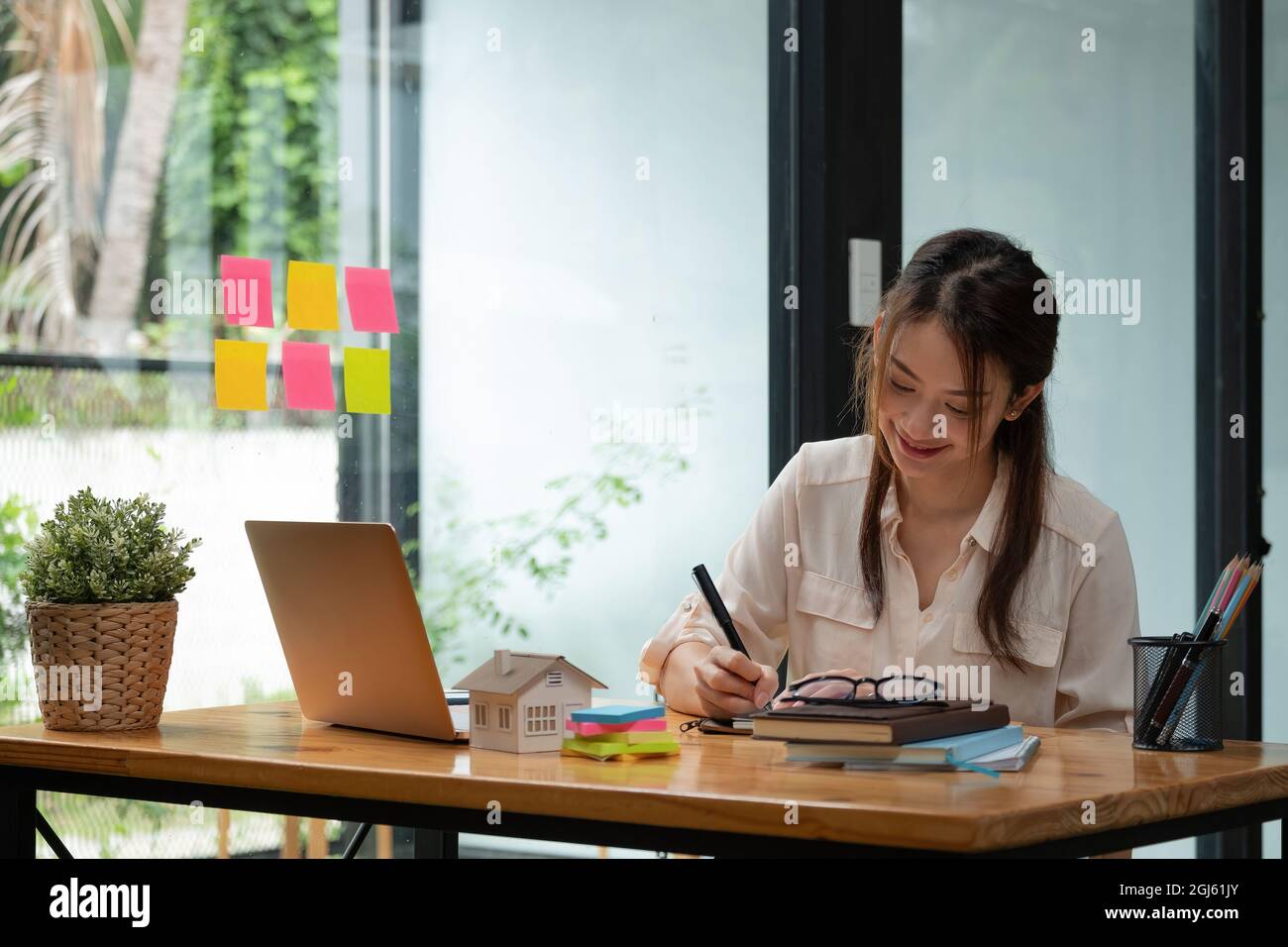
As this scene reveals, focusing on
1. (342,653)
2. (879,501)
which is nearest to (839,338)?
(879,501)

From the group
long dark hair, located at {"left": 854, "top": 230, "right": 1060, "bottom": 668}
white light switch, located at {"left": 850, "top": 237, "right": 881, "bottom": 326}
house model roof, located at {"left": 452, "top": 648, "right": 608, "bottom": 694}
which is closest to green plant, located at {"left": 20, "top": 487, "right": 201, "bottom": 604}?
house model roof, located at {"left": 452, "top": 648, "right": 608, "bottom": 694}

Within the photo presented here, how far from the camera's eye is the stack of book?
1.28 metres

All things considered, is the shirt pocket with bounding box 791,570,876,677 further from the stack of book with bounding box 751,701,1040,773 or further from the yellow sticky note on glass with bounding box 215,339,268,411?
the yellow sticky note on glass with bounding box 215,339,268,411

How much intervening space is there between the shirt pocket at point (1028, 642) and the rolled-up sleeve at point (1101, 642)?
3cm

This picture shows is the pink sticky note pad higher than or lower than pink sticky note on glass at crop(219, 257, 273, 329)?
lower

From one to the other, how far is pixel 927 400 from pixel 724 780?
2.50 ft

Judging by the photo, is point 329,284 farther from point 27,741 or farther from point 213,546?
point 27,741

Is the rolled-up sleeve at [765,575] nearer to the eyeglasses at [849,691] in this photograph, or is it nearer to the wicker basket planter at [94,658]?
the eyeglasses at [849,691]

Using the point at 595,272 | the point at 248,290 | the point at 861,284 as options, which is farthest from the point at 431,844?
the point at 861,284

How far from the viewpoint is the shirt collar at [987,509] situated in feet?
6.41

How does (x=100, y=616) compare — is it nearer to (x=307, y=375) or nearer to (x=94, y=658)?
(x=94, y=658)

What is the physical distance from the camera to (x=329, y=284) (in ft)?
8.73

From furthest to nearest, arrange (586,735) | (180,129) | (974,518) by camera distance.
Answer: (180,129), (974,518), (586,735)

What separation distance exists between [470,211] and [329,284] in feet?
1.03
